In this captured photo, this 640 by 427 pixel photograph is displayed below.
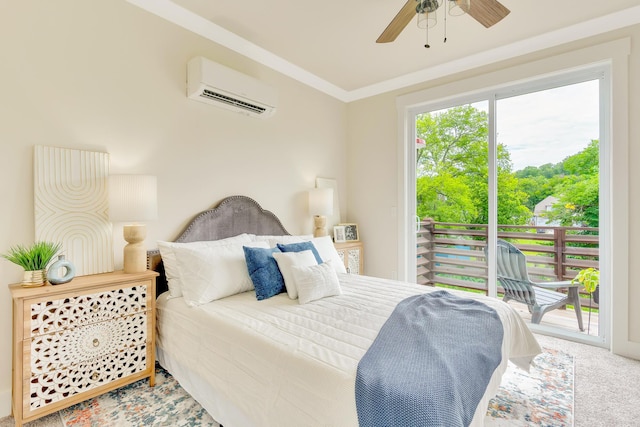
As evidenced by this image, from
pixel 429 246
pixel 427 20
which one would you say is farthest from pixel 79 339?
pixel 429 246

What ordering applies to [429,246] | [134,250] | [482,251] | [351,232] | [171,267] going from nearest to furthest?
1. [134,250]
2. [171,267]
3. [482,251]
4. [429,246]
5. [351,232]

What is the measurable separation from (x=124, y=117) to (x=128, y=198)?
65 cm

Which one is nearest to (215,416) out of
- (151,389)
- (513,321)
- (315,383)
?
(151,389)

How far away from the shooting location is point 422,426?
0.98 metres

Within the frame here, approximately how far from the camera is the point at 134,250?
81.4 inches

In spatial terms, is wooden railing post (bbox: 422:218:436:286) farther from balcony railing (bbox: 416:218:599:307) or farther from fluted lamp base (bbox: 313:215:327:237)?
fluted lamp base (bbox: 313:215:327:237)

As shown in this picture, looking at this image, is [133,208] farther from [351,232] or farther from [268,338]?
[351,232]

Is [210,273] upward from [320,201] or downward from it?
downward

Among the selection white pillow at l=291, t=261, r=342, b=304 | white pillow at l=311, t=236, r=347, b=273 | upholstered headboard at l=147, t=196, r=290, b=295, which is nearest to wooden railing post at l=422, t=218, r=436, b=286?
white pillow at l=311, t=236, r=347, b=273

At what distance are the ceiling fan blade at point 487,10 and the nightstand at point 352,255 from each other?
2.45m

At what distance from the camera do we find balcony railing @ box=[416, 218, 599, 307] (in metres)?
2.84

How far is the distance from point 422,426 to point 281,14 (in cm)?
277

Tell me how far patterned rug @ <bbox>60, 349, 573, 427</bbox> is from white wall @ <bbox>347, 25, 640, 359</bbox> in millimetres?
973

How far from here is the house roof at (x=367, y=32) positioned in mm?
2400
